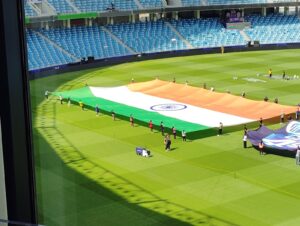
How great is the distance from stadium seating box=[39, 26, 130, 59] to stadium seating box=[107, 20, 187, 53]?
64 cm

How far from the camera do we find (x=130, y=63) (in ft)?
72.8

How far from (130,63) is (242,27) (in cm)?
863

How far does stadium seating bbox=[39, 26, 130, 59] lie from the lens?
779 inches

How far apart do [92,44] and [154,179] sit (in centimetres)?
1431

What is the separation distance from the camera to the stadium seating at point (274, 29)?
87.3 feet

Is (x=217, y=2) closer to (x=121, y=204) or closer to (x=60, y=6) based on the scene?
(x=60, y=6)

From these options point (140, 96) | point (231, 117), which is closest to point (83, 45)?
point (140, 96)

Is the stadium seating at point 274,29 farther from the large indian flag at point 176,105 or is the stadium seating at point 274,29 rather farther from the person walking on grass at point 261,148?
the person walking on grass at point 261,148

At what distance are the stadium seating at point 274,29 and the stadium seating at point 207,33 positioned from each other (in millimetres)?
1003

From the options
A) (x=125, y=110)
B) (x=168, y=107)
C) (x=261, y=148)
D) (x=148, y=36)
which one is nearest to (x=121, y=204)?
(x=261, y=148)

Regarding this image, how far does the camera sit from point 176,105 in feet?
44.2

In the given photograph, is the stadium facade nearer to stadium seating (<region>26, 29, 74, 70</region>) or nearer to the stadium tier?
the stadium tier

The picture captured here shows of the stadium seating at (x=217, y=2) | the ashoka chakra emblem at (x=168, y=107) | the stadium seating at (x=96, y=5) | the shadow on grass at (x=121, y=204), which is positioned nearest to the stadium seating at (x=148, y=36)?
the stadium seating at (x=96, y=5)

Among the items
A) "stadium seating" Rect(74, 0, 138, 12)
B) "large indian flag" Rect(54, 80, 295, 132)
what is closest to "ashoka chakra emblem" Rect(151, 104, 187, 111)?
"large indian flag" Rect(54, 80, 295, 132)
